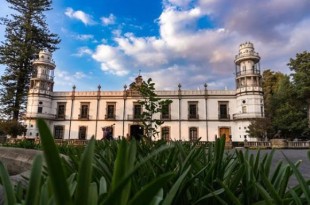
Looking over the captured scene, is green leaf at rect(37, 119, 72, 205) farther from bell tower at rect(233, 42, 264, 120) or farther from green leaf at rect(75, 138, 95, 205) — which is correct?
bell tower at rect(233, 42, 264, 120)

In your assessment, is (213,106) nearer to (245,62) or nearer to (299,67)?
(245,62)

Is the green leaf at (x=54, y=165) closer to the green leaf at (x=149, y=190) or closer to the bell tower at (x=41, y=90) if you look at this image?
the green leaf at (x=149, y=190)

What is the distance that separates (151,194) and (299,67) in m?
34.6

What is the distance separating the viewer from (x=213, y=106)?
3575cm

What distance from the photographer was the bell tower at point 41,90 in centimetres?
3475

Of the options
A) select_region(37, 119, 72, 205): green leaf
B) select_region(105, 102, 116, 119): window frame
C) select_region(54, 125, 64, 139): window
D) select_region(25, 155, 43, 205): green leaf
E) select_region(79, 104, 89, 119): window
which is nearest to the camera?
select_region(37, 119, 72, 205): green leaf

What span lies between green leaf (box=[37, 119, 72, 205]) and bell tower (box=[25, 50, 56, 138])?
1450 inches

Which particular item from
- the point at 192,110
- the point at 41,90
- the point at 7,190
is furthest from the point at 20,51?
the point at 7,190

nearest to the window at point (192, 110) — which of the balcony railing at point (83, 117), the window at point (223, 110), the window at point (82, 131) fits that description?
the window at point (223, 110)

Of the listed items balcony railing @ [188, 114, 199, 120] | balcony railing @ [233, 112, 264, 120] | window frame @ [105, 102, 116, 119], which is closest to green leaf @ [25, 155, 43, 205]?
balcony railing @ [233, 112, 264, 120]

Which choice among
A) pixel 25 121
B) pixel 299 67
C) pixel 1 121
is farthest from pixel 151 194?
pixel 25 121

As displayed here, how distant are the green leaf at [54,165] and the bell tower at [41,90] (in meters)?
36.8

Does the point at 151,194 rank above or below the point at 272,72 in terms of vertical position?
below

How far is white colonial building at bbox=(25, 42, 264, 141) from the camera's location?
33.9 metres
